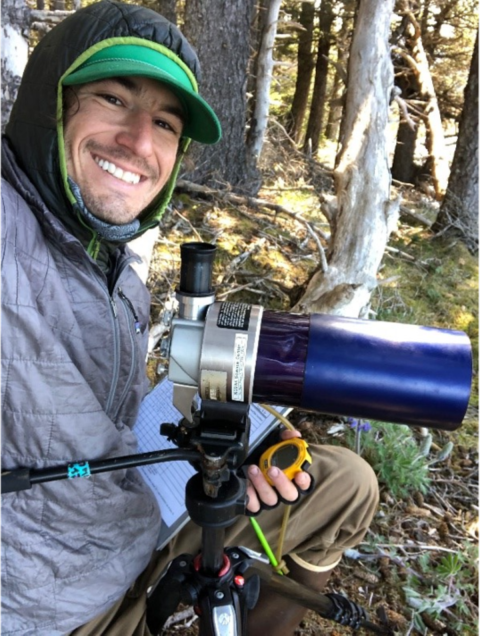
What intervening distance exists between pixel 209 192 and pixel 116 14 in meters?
3.64

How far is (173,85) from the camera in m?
1.39

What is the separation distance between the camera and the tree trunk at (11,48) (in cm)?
252

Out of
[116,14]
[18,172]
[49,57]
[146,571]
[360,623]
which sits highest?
[116,14]

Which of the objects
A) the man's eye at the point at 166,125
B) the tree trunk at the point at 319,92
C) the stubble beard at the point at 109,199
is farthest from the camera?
the tree trunk at the point at 319,92

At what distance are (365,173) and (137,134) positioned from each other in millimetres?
2069

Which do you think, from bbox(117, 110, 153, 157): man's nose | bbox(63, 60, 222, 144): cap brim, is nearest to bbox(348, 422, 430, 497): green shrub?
bbox(63, 60, 222, 144): cap brim

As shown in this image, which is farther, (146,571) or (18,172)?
(146,571)

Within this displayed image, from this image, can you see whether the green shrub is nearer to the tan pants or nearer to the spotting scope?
the tan pants

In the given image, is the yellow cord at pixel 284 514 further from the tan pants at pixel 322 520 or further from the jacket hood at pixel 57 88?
the jacket hood at pixel 57 88

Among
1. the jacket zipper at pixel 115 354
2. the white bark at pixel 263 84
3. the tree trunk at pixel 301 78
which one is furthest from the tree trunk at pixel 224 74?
the tree trunk at pixel 301 78

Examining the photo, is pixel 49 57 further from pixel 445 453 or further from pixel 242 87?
pixel 242 87

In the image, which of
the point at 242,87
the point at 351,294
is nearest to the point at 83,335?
the point at 351,294

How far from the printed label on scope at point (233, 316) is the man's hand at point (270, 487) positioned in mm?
502

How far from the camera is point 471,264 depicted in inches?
191
